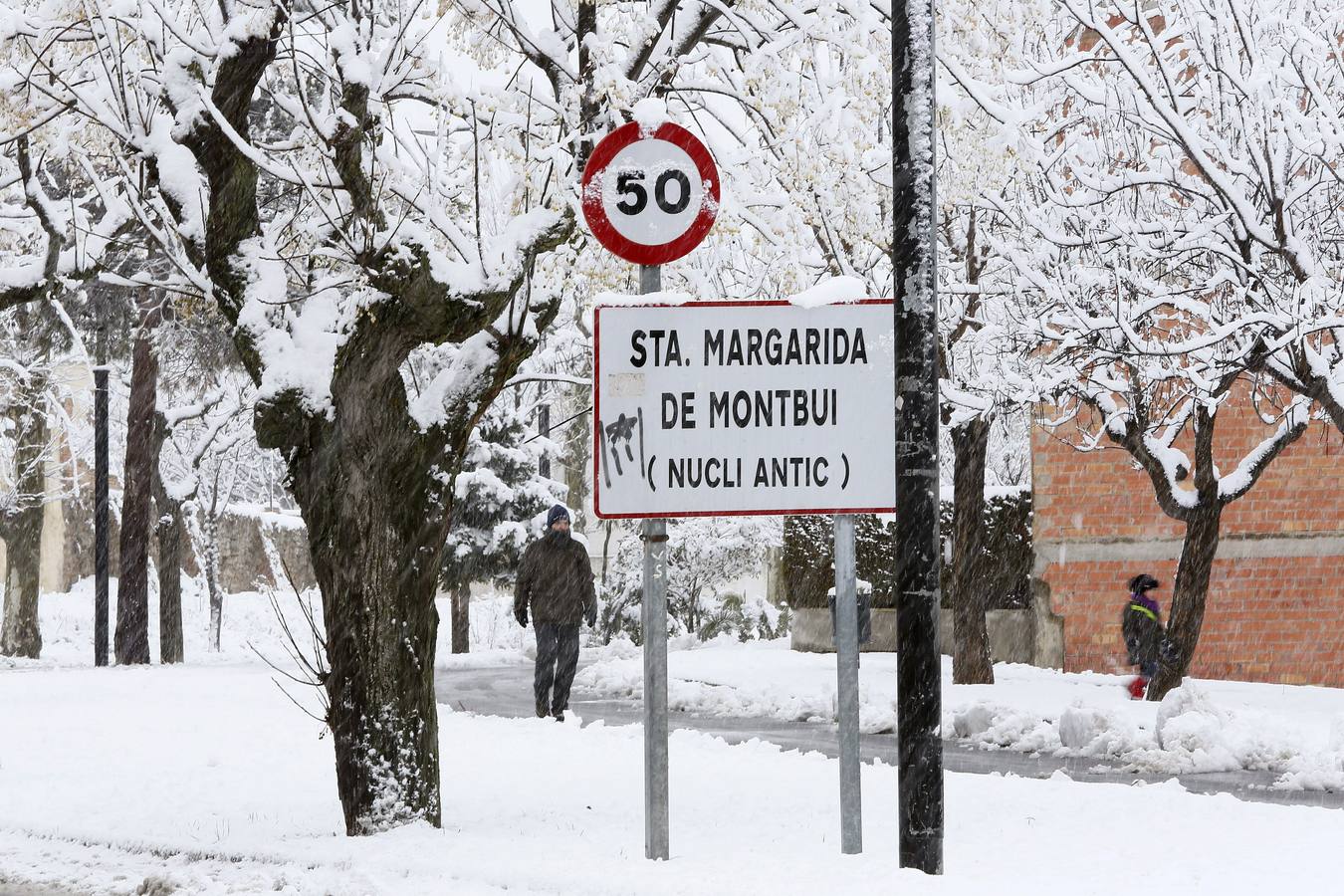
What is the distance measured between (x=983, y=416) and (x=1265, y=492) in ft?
21.4

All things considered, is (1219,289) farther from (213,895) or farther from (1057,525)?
(213,895)

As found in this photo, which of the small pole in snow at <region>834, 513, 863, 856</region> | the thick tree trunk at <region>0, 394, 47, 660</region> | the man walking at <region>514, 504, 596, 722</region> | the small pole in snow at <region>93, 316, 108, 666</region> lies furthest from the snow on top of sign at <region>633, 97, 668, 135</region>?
the thick tree trunk at <region>0, 394, 47, 660</region>

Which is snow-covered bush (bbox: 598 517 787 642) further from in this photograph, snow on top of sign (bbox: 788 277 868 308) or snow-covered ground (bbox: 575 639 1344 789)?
snow on top of sign (bbox: 788 277 868 308)

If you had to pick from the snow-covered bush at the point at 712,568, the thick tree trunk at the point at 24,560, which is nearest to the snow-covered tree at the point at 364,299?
the snow-covered bush at the point at 712,568

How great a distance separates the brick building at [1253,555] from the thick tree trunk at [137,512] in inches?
556

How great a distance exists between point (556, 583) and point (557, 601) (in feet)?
0.55

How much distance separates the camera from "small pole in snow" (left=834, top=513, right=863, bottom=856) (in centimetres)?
668

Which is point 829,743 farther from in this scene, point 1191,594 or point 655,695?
point 655,695

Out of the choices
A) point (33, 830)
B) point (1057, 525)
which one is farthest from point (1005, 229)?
point (33, 830)

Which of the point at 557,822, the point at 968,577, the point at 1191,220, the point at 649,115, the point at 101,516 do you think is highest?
the point at 1191,220

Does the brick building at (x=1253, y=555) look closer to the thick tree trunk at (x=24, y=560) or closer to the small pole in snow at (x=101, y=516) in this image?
the small pole in snow at (x=101, y=516)

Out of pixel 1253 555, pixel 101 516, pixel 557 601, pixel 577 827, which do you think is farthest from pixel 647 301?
pixel 101 516

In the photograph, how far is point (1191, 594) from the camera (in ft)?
52.6

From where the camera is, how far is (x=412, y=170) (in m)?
10.6
